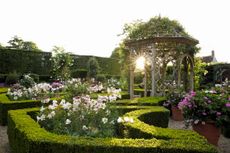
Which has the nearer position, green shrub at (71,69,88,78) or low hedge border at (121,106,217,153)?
low hedge border at (121,106,217,153)

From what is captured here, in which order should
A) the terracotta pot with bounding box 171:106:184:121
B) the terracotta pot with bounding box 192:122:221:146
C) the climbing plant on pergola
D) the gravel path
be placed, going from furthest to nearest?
the climbing plant on pergola < the terracotta pot with bounding box 171:106:184:121 < the terracotta pot with bounding box 192:122:221:146 < the gravel path

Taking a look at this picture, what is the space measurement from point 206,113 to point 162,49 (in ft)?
20.2

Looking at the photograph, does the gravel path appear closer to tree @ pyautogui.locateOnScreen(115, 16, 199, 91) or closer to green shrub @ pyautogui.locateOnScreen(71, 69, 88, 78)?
tree @ pyautogui.locateOnScreen(115, 16, 199, 91)

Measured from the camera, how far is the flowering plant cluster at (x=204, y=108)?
5496 millimetres

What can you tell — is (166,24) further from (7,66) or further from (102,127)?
(7,66)

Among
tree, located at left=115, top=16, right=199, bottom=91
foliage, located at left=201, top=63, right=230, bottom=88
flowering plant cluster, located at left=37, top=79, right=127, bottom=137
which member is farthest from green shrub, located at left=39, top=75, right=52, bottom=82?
flowering plant cluster, located at left=37, top=79, right=127, bottom=137

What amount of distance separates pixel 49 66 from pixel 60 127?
53.5 ft

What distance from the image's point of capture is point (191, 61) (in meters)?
11.5

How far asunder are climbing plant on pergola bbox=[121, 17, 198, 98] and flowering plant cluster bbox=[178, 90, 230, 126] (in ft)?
14.4

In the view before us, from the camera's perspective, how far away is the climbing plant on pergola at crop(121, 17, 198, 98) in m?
10.5

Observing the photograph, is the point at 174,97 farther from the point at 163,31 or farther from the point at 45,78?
the point at 45,78

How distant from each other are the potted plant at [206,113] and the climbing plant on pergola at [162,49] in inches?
175

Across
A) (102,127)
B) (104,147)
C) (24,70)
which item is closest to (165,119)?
(102,127)

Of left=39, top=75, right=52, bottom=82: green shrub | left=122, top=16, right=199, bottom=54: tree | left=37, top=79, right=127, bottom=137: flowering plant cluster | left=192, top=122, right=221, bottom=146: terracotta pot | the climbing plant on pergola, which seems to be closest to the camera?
left=37, top=79, right=127, bottom=137: flowering plant cluster
